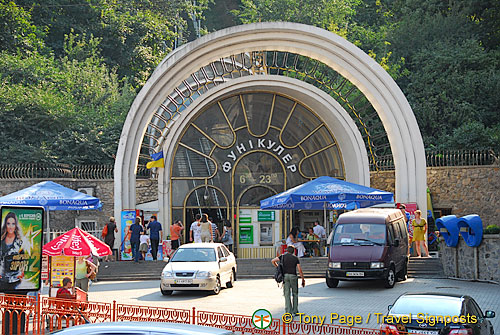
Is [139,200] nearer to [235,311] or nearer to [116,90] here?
[235,311]

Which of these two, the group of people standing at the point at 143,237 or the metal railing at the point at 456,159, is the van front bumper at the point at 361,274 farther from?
the metal railing at the point at 456,159

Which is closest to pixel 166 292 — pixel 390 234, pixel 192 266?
pixel 192 266

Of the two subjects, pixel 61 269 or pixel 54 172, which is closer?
pixel 61 269

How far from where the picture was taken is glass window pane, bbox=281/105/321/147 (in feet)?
98.3

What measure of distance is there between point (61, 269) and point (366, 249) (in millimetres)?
8096

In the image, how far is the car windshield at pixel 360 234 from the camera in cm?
1925

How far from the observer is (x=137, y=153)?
90.3 ft

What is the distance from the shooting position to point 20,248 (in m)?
12.6

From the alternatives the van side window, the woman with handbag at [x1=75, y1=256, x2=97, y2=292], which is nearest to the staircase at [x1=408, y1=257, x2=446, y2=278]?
the van side window

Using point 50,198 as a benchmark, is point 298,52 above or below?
above

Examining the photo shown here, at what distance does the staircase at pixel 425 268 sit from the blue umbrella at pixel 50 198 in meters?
10.5

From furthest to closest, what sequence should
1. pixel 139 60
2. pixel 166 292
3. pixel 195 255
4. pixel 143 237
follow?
pixel 139 60
pixel 143 237
pixel 195 255
pixel 166 292

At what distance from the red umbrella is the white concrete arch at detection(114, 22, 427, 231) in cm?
1102

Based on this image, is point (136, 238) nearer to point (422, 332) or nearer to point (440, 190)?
point (440, 190)
